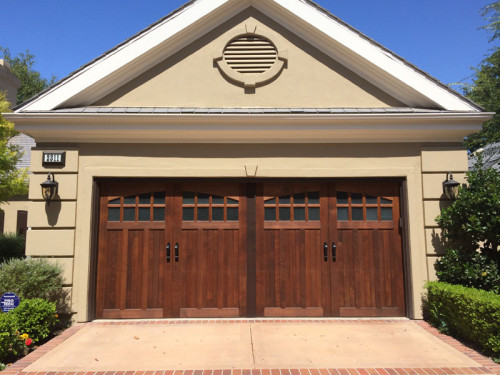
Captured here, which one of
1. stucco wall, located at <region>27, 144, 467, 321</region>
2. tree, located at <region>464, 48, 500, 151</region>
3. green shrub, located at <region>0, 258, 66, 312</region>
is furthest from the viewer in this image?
tree, located at <region>464, 48, 500, 151</region>

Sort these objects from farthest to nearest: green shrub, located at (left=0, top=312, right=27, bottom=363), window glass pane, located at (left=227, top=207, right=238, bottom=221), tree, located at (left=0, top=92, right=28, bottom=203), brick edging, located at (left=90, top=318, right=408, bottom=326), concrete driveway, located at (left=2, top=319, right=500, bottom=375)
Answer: tree, located at (left=0, top=92, right=28, bottom=203), window glass pane, located at (left=227, top=207, right=238, bottom=221), brick edging, located at (left=90, top=318, right=408, bottom=326), green shrub, located at (left=0, top=312, right=27, bottom=363), concrete driveway, located at (left=2, top=319, right=500, bottom=375)

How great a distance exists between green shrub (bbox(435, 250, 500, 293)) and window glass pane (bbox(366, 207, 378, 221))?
135cm

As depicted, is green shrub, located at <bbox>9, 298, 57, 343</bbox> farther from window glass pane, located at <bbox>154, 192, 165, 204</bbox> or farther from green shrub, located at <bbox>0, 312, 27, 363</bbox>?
window glass pane, located at <bbox>154, 192, 165, 204</bbox>

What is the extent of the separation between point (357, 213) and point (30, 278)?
588cm

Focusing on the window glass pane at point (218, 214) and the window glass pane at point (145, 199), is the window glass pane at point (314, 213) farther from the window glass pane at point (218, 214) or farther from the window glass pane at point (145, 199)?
the window glass pane at point (145, 199)

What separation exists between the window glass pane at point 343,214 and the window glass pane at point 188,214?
2.85m

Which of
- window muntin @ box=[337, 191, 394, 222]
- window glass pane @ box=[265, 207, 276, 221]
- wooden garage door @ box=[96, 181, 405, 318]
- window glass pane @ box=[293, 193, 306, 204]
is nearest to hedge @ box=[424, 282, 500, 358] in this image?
wooden garage door @ box=[96, 181, 405, 318]

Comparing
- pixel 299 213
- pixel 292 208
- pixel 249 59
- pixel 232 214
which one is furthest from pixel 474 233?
pixel 249 59

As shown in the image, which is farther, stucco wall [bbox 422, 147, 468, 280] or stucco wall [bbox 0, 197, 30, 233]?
stucco wall [bbox 0, 197, 30, 233]

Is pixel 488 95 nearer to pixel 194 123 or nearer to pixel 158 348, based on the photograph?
pixel 194 123

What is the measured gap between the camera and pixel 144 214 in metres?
6.87

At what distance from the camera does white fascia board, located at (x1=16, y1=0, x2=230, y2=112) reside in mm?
6809

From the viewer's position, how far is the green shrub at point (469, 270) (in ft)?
19.1

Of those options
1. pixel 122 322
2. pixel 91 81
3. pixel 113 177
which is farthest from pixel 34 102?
pixel 122 322
